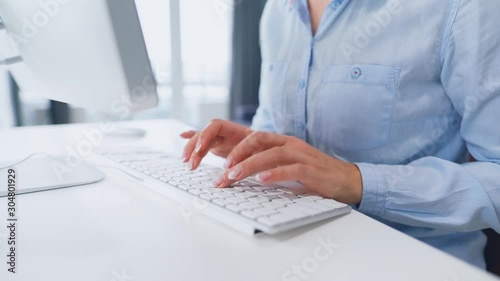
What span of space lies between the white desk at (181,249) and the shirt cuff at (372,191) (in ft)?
0.28

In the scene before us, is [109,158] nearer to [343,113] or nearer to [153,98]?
[153,98]

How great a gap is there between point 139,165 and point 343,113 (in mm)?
387

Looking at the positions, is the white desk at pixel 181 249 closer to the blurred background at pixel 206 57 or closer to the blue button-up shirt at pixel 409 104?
the blue button-up shirt at pixel 409 104

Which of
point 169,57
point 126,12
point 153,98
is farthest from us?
point 169,57

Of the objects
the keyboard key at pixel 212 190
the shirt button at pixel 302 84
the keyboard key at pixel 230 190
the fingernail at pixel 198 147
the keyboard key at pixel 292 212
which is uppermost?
the shirt button at pixel 302 84

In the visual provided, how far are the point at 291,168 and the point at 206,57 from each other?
241 centimetres

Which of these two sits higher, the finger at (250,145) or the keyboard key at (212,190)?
the finger at (250,145)

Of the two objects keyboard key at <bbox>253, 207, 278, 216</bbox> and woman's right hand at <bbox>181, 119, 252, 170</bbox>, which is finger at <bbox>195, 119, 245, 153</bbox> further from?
keyboard key at <bbox>253, 207, 278, 216</bbox>

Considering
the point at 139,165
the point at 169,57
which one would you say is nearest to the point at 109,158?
the point at 139,165

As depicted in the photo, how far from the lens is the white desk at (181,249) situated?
0.98ft

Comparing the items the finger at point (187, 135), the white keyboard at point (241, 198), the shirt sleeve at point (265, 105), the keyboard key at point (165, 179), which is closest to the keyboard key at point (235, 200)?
the white keyboard at point (241, 198)

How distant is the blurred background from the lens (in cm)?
245

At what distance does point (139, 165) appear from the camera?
1.84 feet

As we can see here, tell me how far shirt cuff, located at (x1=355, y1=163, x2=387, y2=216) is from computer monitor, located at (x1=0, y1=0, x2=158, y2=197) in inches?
14.0
